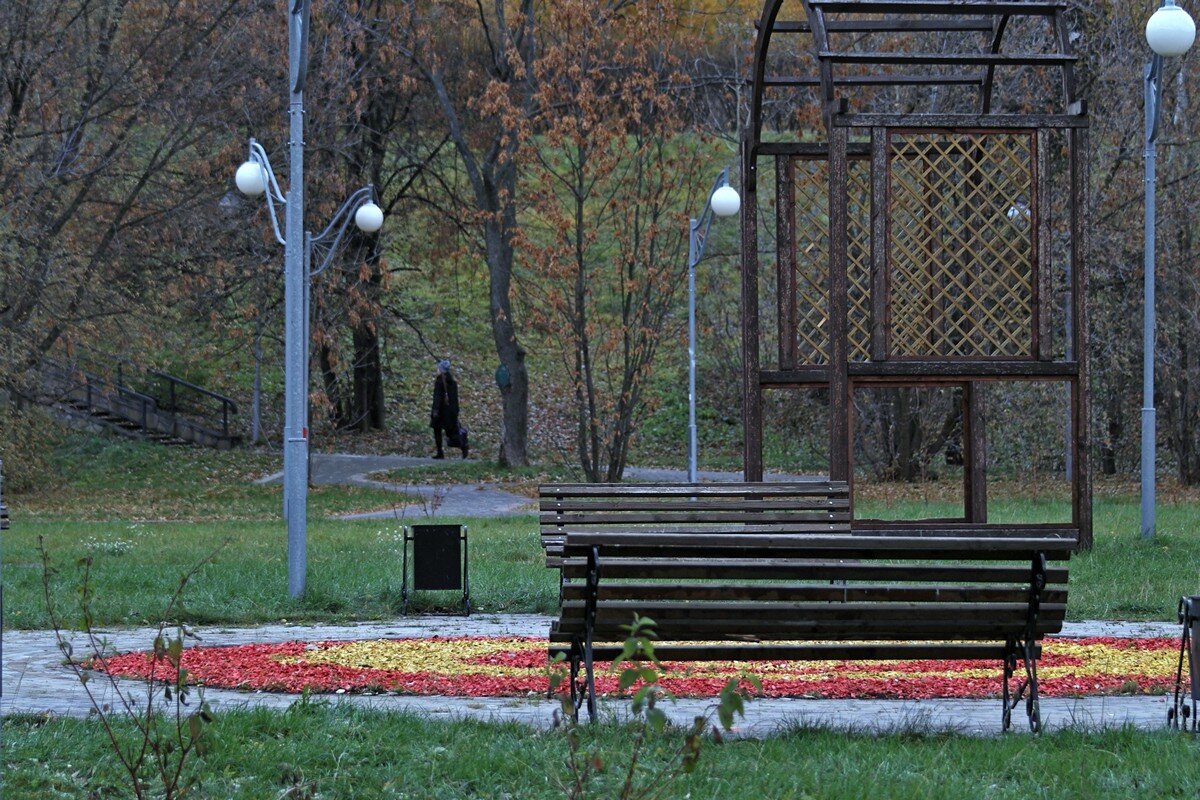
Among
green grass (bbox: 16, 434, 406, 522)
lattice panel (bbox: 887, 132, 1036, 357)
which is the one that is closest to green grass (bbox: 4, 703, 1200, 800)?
lattice panel (bbox: 887, 132, 1036, 357)

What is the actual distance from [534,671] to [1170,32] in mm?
9111

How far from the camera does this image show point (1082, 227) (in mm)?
14547

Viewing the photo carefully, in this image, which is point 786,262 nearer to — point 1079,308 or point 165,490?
point 1079,308

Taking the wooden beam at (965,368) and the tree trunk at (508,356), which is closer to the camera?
the wooden beam at (965,368)

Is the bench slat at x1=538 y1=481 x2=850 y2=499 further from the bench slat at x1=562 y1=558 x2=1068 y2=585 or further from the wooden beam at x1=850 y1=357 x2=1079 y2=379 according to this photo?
the bench slat at x1=562 y1=558 x2=1068 y2=585

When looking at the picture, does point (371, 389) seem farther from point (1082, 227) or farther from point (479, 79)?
point (1082, 227)

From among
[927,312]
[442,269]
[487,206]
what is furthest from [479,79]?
[927,312]

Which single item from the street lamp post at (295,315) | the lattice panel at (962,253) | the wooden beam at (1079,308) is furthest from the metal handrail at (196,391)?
the wooden beam at (1079,308)

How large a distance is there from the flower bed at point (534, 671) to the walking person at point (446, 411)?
24.7 m

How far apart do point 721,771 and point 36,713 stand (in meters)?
3.15

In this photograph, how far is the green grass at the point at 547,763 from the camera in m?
5.33

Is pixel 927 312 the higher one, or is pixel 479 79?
pixel 479 79

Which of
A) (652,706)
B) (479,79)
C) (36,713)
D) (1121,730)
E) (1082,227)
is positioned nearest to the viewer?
(652,706)

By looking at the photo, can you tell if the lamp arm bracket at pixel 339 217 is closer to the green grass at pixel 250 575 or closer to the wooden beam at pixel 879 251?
the green grass at pixel 250 575
